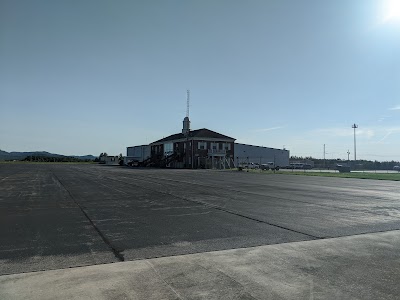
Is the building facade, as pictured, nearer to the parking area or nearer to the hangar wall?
the hangar wall

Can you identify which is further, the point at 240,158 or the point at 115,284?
the point at 240,158

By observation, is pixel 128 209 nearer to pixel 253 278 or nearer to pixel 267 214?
pixel 267 214

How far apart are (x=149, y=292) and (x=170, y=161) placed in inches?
3148

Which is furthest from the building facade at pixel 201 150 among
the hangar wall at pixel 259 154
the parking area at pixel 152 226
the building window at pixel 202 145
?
the parking area at pixel 152 226

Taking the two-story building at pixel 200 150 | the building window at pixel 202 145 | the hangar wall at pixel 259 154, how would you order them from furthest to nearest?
1. the hangar wall at pixel 259 154
2. the building window at pixel 202 145
3. the two-story building at pixel 200 150

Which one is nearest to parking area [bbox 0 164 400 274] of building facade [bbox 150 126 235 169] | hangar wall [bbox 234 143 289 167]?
building facade [bbox 150 126 235 169]

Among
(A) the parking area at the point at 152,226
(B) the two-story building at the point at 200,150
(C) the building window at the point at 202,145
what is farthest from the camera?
(C) the building window at the point at 202,145

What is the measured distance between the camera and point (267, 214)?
11.6 meters

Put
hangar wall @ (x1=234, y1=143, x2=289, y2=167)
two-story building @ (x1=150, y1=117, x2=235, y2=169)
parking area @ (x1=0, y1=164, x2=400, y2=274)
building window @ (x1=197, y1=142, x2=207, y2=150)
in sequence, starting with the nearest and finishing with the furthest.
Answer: parking area @ (x1=0, y1=164, x2=400, y2=274), two-story building @ (x1=150, y1=117, x2=235, y2=169), building window @ (x1=197, y1=142, x2=207, y2=150), hangar wall @ (x1=234, y1=143, x2=289, y2=167)

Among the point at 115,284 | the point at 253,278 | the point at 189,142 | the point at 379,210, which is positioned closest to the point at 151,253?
the point at 115,284

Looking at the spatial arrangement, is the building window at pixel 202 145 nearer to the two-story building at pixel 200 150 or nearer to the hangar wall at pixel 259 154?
the two-story building at pixel 200 150

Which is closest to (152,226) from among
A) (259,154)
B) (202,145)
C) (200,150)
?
(200,150)

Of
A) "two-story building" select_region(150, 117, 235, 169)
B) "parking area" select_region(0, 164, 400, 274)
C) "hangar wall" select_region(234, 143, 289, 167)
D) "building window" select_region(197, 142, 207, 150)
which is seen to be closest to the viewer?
"parking area" select_region(0, 164, 400, 274)

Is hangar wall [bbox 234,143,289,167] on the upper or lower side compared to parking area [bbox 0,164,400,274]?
upper
